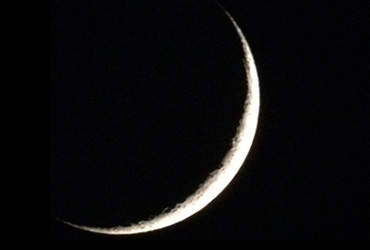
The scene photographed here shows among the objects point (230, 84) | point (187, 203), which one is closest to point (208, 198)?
point (187, 203)

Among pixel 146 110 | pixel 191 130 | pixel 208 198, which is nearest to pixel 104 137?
pixel 146 110

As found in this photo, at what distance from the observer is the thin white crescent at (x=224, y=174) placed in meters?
2.12

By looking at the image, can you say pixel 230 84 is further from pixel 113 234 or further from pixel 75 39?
pixel 113 234

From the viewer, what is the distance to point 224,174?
2.16 meters

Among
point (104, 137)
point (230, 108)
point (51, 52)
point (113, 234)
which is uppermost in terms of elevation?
point (51, 52)

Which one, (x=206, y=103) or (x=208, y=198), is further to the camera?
(x=208, y=198)

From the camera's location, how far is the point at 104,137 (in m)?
2.06

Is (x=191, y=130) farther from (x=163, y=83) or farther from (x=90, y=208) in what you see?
(x=90, y=208)

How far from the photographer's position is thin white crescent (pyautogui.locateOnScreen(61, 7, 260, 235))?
2121mm

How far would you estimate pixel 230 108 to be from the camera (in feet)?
6.86

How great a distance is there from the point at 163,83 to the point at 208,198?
0.47 metres

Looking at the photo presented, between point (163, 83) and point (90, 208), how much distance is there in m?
0.52

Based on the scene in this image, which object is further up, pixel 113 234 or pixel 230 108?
pixel 230 108

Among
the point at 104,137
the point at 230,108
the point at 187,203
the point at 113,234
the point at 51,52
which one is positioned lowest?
the point at 113,234
